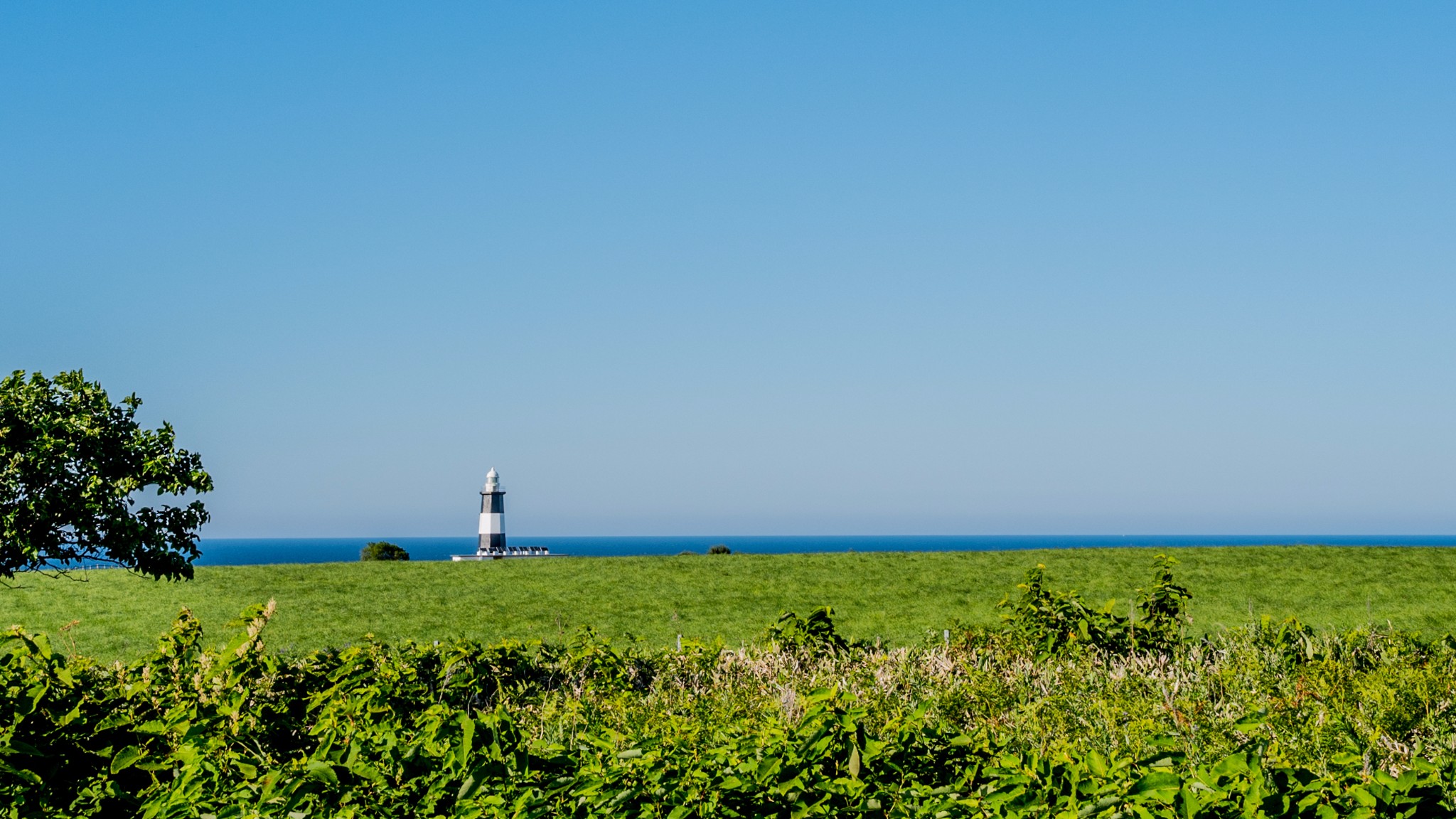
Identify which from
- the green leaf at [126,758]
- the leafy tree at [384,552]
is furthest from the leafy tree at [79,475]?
the leafy tree at [384,552]

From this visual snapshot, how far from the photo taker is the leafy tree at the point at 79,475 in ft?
33.6

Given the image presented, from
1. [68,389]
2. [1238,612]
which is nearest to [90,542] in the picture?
[68,389]

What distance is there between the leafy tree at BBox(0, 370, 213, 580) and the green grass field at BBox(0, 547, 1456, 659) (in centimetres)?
381

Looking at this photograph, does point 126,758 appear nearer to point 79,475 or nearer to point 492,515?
point 79,475

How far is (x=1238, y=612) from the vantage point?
16766mm

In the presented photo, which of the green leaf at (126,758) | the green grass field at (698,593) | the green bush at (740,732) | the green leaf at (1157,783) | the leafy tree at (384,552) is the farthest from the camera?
the leafy tree at (384,552)

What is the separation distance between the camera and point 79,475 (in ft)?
34.5

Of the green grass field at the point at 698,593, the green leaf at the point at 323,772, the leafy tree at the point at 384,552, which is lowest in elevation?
the leafy tree at the point at 384,552

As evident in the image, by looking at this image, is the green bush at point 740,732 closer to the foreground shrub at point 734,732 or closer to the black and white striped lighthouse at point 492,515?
the foreground shrub at point 734,732

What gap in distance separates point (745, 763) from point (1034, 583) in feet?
21.6

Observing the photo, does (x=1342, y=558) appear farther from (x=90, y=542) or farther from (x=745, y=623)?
(x=90, y=542)

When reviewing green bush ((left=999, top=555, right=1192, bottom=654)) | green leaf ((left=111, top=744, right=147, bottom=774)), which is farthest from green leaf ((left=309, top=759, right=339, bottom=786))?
green bush ((left=999, top=555, right=1192, bottom=654))

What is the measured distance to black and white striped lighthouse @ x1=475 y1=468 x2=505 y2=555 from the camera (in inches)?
2116

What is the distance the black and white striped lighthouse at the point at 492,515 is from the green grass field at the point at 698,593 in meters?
29.6
